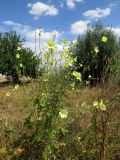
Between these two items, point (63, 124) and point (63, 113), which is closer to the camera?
point (63, 113)

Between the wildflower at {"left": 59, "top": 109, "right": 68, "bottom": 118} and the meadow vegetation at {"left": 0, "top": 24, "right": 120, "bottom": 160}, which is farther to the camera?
the meadow vegetation at {"left": 0, "top": 24, "right": 120, "bottom": 160}

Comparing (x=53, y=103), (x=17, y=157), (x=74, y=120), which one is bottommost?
(x=17, y=157)

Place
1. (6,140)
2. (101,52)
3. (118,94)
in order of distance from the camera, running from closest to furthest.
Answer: (118,94), (6,140), (101,52)

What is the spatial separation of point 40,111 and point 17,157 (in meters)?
0.69

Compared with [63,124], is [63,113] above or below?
above

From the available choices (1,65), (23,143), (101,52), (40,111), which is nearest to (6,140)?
(23,143)

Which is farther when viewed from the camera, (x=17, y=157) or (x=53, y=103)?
(x=17, y=157)

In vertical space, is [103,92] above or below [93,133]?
above

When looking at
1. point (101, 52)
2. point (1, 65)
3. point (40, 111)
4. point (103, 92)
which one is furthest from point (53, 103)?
point (1, 65)

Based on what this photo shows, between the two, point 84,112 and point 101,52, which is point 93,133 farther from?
point 101,52

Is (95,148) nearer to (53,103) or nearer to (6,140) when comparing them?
(53,103)

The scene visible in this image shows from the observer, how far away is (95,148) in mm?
5195

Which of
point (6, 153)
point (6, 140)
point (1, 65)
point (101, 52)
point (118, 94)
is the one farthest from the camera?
point (1, 65)

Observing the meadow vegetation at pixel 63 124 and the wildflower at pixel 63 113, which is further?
the meadow vegetation at pixel 63 124
